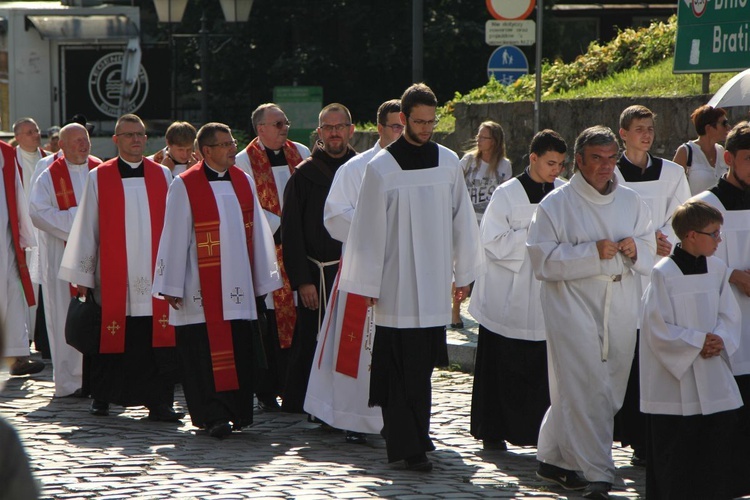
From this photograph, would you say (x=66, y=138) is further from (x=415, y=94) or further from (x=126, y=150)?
(x=415, y=94)

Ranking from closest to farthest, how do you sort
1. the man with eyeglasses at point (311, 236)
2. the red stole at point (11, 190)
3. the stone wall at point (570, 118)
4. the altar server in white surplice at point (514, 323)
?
the altar server in white surplice at point (514, 323), the man with eyeglasses at point (311, 236), the red stole at point (11, 190), the stone wall at point (570, 118)

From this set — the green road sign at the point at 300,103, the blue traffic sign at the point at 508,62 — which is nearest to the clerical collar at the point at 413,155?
the blue traffic sign at the point at 508,62

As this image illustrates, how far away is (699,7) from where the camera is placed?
43.0 ft

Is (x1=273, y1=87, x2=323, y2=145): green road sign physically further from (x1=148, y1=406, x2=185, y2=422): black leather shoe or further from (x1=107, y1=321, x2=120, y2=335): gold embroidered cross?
(x1=148, y1=406, x2=185, y2=422): black leather shoe

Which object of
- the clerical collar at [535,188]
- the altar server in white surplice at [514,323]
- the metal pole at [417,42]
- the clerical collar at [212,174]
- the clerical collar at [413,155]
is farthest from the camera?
the metal pole at [417,42]

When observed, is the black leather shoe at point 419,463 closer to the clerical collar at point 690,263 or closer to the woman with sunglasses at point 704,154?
the clerical collar at point 690,263

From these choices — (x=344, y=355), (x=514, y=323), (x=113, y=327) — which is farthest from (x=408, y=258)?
(x=113, y=327)

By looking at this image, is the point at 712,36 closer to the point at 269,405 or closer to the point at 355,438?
the point at 269,405

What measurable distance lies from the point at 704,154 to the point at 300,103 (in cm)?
1183

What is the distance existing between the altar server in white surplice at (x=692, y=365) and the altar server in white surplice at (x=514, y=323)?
1.60 meters

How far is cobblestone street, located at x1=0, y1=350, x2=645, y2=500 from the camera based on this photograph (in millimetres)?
6824

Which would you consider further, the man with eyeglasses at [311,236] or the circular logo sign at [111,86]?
the circular logo sign at [111,86]

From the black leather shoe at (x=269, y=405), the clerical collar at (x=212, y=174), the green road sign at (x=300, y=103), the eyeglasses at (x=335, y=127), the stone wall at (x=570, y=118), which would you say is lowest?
the black leather shoe at (x=269, y=405)

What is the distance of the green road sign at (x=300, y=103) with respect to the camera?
20.8 metres
